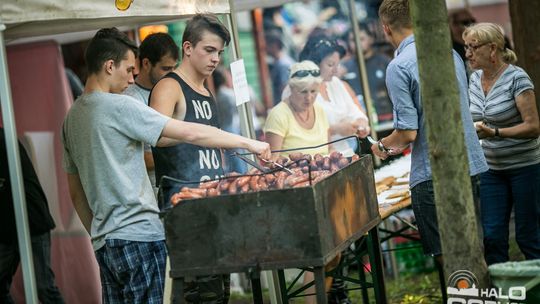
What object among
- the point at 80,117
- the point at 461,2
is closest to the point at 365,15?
the point at 461,2

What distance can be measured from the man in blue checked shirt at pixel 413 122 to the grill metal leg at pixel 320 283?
1.24 m

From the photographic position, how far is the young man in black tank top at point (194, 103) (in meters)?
5.68

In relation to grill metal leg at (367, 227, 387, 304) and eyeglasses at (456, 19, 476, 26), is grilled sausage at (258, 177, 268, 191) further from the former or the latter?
eyeglasses at (456, 19, 476, 26)

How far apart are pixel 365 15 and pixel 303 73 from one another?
393 cm

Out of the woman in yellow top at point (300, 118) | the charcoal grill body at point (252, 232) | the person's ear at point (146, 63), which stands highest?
the person's ear at point (146, 63)

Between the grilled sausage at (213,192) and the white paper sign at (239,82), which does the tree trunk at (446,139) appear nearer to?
the grilled sausage at (213,192)

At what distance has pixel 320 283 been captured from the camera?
15.1 feet

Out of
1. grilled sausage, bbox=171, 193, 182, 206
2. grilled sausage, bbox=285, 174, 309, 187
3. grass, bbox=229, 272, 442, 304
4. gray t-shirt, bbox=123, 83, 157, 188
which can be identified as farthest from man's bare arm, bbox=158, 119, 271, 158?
grass, bbox=229, 272, 442, 304

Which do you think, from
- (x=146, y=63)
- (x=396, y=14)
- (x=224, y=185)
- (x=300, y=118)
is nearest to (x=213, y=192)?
(x=224, y=185)

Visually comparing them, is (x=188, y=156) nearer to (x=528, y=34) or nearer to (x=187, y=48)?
(x=187, y=48)

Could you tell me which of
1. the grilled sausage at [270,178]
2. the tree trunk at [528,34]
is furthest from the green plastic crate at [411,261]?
the grilled sausage at [270,178]

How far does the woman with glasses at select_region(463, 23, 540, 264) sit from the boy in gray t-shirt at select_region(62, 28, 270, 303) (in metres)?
2.42

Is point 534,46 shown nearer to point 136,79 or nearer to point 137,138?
point 136,79

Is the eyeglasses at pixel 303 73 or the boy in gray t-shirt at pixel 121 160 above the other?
the eyeglasses at pixel 303 73
